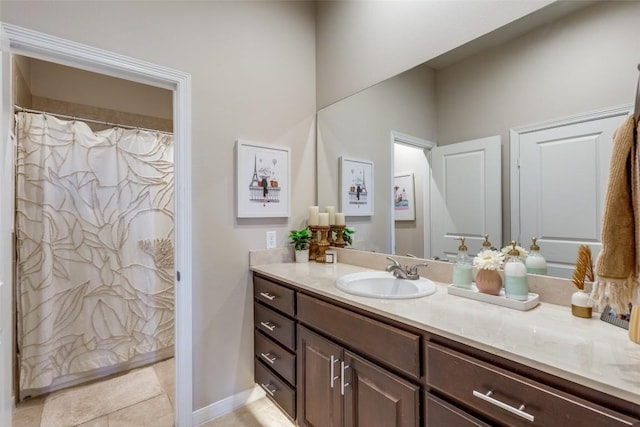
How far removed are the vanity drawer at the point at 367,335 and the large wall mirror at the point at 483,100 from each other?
26.1 inches

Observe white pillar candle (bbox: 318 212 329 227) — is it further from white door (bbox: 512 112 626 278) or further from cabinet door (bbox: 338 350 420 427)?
white door (bbox: 512 112 626 278)

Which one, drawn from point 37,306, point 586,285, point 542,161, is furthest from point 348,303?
point 37,306

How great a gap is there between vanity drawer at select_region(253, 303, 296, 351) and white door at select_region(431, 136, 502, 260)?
34.3 inches

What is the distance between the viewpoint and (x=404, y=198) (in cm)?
181

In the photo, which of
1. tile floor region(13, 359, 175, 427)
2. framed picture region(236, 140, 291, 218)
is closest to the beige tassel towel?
framed picture region(236, 140, 291, 218)

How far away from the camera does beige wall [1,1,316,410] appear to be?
5.44 feet

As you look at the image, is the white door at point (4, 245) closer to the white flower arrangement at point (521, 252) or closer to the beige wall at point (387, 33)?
the beige wall at point (387, 33)

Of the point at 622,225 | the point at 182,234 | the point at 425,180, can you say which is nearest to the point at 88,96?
the point at 182,234

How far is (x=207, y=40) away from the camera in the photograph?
1.83m

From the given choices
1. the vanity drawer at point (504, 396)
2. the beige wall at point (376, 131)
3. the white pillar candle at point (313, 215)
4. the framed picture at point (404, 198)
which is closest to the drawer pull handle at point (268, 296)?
the white pillar candle at point (313, 215)

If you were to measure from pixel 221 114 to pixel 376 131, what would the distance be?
0.99m

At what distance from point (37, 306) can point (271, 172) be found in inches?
72.2

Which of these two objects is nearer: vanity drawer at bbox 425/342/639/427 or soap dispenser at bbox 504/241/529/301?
vanity drawer at bbox 425/342/639/427

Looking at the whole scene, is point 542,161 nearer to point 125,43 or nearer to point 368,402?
point 368,402
